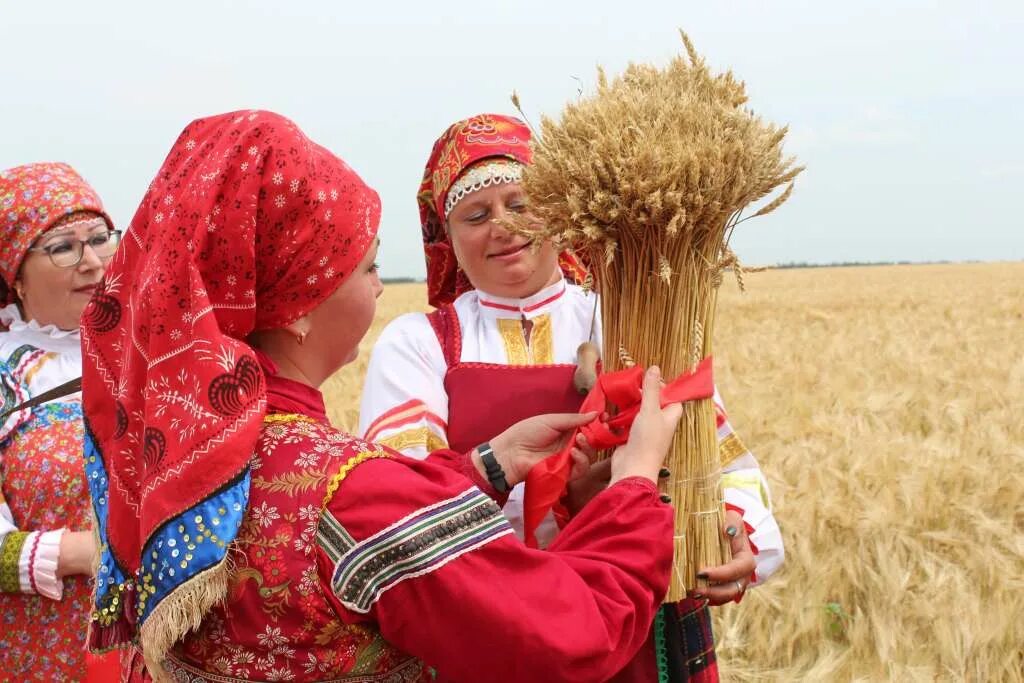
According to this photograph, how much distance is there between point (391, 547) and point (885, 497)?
3.53 meters

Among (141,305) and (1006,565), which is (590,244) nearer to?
(141,305)

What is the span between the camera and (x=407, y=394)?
2.27 m

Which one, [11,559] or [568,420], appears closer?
[568,420]

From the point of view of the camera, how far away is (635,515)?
1633 mm

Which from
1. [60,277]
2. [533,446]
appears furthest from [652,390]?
[60,277]

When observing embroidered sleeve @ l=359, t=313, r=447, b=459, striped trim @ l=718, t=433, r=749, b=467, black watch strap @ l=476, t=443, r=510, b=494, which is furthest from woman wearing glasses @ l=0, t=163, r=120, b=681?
striped trim @ l=718, t=433, r=749, b=467

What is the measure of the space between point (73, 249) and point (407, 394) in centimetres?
127

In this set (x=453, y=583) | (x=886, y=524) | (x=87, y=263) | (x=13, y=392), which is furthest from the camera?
(x=886, y=524)

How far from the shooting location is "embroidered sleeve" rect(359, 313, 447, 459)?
2217 mm

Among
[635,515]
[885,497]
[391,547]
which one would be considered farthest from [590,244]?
[885,497]

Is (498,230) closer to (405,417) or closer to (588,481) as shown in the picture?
(405,417)

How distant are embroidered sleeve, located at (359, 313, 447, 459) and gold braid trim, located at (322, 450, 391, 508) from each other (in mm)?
662

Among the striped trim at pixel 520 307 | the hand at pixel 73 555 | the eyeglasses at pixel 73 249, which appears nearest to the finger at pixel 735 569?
the striped trim at pixel 520 307

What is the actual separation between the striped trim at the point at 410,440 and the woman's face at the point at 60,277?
46.6 inches
